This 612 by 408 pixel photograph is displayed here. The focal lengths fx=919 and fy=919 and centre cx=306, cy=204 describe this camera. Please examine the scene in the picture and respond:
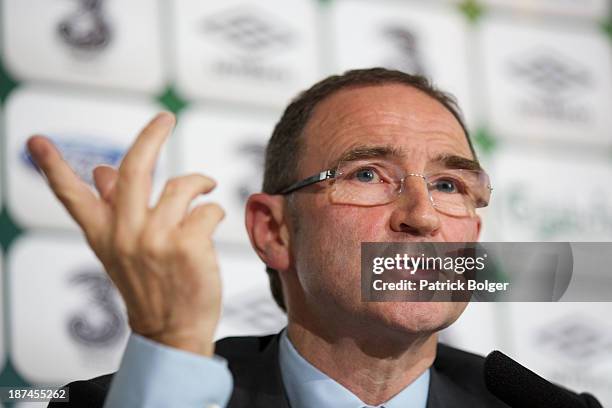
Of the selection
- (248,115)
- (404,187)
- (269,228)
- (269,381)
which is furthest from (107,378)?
(248,115)

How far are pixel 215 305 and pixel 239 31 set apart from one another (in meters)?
1.42

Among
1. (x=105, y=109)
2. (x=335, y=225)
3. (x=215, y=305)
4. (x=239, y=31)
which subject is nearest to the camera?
(x=215, y=305)

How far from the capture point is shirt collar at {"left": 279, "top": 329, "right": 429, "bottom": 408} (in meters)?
1.08

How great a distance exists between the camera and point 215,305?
0.75 m

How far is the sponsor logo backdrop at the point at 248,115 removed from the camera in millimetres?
1805

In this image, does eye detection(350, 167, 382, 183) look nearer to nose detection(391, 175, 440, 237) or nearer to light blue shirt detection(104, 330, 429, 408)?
nose detection(391, 175, 440, 237)

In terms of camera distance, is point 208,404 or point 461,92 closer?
point 208,404

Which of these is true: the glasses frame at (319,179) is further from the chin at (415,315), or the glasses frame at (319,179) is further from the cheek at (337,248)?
the chin at (415,315)

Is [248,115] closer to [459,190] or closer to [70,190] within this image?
[459,190]

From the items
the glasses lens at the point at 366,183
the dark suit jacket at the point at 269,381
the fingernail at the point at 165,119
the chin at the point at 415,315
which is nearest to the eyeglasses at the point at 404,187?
the glasses lens at the point at 366,183

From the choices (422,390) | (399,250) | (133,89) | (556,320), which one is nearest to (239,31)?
(133,89)

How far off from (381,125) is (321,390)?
0.33m

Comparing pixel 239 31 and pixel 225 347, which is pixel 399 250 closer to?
pixel 225 347

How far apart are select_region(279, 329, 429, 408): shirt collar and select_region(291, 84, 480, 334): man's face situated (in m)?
0.07
